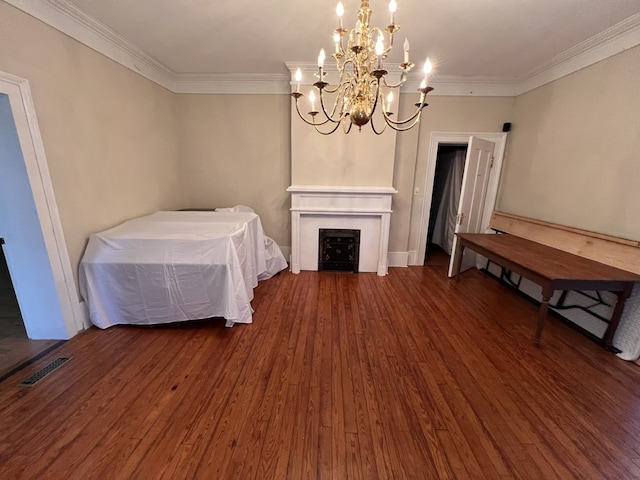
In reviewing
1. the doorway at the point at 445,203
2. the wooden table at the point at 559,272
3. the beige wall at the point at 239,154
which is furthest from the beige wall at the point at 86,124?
the doorway at the point at 445,203

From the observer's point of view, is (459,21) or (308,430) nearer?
(308,430)

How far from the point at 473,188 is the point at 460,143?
781mm

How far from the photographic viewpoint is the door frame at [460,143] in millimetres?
3809

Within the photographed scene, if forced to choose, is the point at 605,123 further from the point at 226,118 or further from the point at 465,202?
the point at 226,118

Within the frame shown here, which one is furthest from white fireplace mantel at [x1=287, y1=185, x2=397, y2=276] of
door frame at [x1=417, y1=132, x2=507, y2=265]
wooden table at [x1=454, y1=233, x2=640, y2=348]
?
wooden table at [x1=454, y1=233, x2=640, y2=348]

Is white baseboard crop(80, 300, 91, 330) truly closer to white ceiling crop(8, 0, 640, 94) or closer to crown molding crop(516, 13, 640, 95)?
white ceiling crop(8, 0, 640, 94)

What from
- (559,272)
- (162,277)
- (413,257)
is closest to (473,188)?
(413,257)

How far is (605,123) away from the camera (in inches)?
97.0

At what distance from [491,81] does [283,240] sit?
378cm

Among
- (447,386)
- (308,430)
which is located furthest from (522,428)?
(308,430)

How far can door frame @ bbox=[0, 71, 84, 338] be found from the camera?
71.2 inches

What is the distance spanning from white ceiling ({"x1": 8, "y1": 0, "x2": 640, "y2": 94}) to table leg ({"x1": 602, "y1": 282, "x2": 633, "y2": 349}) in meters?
2.23

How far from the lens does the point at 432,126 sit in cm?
379

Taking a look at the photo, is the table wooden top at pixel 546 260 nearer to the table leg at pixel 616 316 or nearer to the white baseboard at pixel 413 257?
the table leg at pixel 616 316
